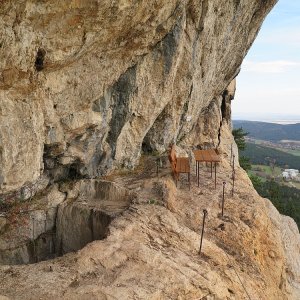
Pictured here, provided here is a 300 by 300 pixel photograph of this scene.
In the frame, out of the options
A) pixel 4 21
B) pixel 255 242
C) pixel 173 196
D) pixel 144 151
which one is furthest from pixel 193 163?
pixel 4 21

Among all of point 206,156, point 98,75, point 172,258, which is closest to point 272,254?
point 172,258

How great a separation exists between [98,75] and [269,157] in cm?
15860

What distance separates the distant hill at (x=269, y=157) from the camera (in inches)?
6063

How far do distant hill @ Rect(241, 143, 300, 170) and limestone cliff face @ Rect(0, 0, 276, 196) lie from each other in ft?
434

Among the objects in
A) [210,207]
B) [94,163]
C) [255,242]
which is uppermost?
[94,163]

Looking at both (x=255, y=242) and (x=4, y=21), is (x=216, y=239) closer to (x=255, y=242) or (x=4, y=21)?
(x=255, y=242)

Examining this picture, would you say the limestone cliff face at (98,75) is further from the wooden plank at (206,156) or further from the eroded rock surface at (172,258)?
the wooden plank at (206,156)

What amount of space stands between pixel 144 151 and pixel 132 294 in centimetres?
1328

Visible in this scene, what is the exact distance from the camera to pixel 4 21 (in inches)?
367

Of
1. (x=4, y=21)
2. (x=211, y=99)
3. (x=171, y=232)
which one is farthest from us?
(x=211, y=99)

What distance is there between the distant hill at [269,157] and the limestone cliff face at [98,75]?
132170 mm

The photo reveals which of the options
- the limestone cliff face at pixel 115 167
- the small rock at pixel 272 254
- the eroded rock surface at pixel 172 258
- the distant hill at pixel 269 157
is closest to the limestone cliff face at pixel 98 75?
the limestone cliff face at pixel 115 167

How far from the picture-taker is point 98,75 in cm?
1412

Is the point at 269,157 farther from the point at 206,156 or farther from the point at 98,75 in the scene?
the point at 98,75
